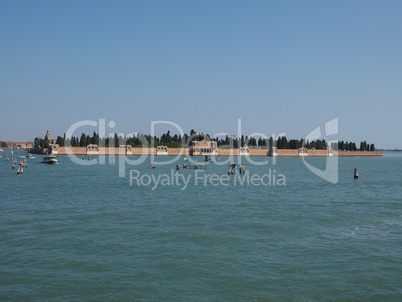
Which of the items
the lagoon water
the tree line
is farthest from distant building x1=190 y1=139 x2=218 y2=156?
the lagoon water

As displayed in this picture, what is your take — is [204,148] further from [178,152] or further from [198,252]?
[198,252]

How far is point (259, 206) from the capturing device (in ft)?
72.5

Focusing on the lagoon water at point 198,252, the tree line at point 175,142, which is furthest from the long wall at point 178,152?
the lagoon water at point 198,252

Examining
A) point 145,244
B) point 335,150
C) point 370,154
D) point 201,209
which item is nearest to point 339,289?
point 145,244

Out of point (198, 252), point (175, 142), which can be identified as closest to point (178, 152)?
point (175, 142)

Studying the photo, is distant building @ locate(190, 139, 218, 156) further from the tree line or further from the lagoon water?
the lagoon water

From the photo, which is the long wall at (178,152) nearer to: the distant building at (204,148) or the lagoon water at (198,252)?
the distant building at (204,148)

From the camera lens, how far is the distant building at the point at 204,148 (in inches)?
5069

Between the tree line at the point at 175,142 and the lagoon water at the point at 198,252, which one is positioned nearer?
the lagoon water at the point at 198,252

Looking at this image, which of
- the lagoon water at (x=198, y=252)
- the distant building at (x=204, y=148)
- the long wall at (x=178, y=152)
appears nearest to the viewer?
the lagoon water at (x=198, y=252)

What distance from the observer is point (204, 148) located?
5098 inches

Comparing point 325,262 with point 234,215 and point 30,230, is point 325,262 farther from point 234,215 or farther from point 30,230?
point 30,230

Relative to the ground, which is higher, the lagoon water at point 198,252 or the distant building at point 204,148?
the distant building at point 204,148

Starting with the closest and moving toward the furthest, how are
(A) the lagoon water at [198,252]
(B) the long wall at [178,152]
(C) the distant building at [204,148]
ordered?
(A) the lagoon water at [198,252], (B) the long wall at [178,152], (C) the distant building at [204,148]
